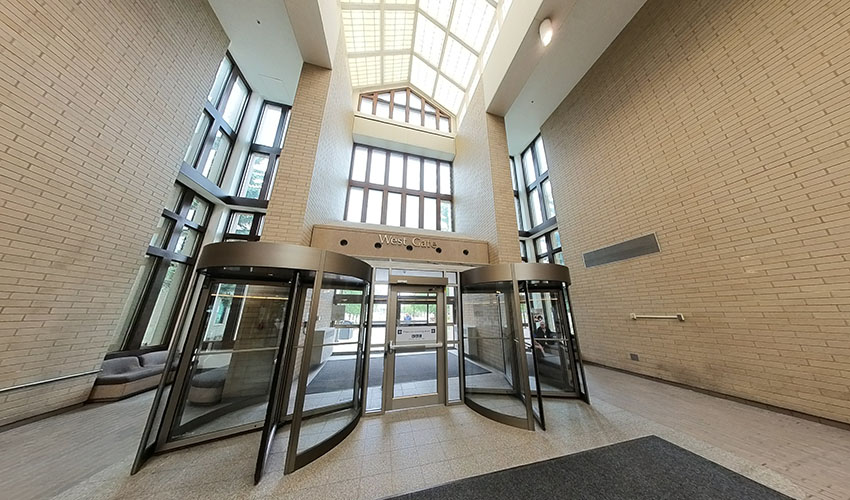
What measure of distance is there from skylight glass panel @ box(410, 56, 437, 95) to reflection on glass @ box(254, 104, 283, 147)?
17.8 ft

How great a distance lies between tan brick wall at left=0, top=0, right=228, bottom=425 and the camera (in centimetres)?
285

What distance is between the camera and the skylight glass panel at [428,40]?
816 centimetres

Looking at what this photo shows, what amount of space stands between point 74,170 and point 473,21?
9.45 m

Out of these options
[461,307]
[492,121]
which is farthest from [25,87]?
[492,121]

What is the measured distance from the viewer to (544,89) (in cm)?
739

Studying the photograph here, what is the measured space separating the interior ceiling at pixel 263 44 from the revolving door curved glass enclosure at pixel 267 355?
19.9 ft

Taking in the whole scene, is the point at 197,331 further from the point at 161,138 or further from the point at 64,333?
the point at 161,138

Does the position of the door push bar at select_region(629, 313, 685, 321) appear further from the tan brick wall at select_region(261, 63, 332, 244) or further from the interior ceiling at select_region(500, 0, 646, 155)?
the tan brick wall at select_region(261, 63, 332, 244)

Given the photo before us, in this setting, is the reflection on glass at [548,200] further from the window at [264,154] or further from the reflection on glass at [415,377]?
the window at [264,154]

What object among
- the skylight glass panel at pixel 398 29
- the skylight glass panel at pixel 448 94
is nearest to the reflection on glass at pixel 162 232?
the skylight glass panel at pixel 398 29

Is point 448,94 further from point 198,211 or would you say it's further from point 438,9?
point 198,211

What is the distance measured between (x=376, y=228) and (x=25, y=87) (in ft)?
15.8

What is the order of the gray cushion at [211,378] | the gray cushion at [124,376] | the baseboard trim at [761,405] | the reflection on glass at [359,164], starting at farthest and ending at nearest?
the reflection on glass at [359,164], the gray cushion at [124,376], the gray cushion at [211,378], the baseboard trim at [761,405]

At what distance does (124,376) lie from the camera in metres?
4.02
